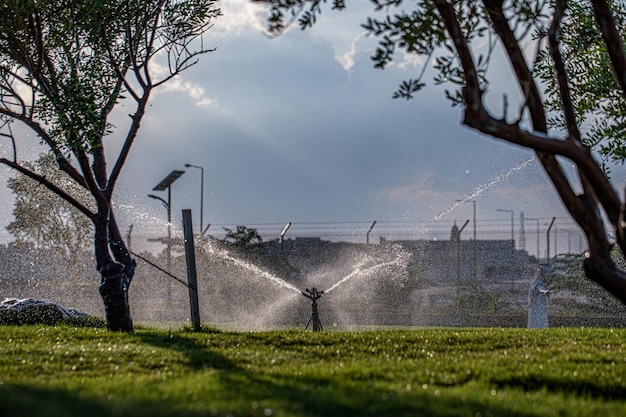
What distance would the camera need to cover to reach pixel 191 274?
46.8 ft

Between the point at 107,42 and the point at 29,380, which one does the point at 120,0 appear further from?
the point at 29,380

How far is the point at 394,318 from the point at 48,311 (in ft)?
35.2

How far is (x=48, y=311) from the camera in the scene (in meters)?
16.5

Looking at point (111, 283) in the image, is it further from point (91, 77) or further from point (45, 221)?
point (45, 221)

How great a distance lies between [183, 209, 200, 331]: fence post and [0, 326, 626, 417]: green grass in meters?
1.78

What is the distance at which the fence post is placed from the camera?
14266 millimetres

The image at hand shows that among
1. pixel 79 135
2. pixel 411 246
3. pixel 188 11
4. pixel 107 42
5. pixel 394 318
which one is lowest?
pixel 394 318

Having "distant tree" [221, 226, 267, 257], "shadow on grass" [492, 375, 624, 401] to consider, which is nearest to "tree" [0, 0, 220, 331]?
"shadow on grass" [492, 375, 624, 401]

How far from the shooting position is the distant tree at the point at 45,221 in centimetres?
2758

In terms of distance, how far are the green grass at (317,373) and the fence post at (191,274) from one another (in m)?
1.78

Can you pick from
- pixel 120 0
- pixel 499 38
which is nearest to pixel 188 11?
pixel 120 0

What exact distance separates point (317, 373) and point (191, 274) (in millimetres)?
6767

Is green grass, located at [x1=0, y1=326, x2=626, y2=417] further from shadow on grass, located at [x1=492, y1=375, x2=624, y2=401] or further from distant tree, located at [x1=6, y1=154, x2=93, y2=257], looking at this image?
distant tree, located at [x1=6, y1=154, x2=93, y2=257]

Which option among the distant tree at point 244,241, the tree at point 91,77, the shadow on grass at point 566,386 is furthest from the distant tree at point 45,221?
the shadow on grass at point 566,386
